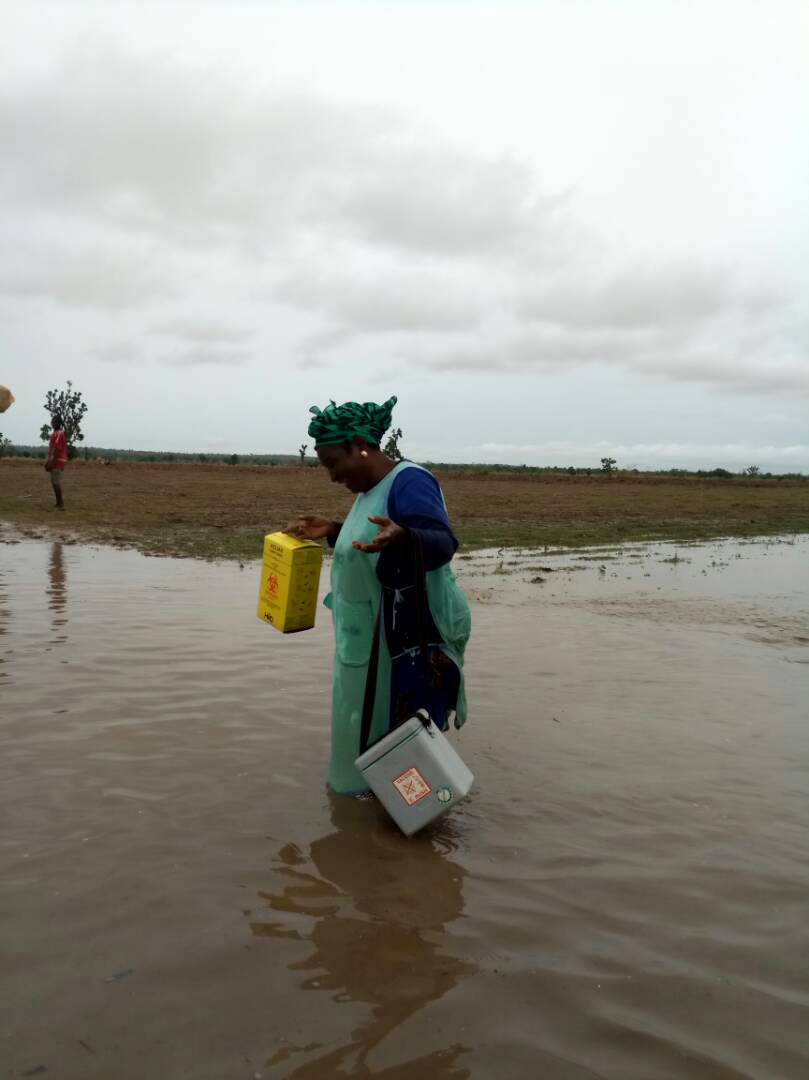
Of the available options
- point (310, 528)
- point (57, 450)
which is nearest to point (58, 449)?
point (57, 450)

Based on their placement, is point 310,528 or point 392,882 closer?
point 392,882

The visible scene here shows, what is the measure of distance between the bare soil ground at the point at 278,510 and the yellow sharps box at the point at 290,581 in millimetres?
8400

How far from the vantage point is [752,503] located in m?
30.6

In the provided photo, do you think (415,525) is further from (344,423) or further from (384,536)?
(344,423)

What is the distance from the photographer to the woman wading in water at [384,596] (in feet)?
11.8

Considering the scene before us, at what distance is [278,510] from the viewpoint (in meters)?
19.5

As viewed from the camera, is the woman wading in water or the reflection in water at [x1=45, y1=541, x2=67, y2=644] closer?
the woman wading in water

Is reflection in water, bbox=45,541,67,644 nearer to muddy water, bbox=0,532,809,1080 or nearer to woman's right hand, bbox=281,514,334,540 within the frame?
muddy water, bbox=0,532,809,1080

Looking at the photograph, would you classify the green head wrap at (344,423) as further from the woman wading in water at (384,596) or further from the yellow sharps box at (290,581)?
the yellow sharps box at (290,581)

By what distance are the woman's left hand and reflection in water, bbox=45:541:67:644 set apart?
4.30 meters

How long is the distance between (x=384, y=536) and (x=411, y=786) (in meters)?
0.98

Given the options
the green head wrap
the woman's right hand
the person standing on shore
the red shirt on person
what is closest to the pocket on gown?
the woman's right hand

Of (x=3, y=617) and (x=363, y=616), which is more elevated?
(x=363, y=616)

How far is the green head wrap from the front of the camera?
12.0ft
